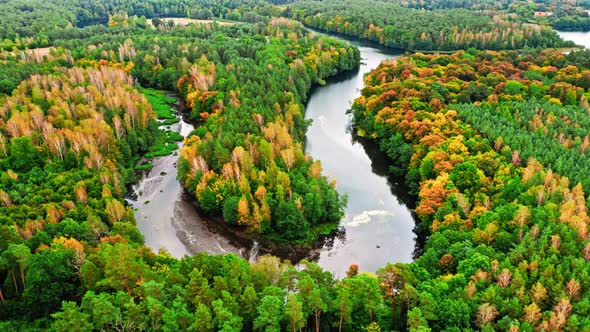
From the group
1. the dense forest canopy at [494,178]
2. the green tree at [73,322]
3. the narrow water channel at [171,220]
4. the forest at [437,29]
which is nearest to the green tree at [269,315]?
the dense forest canopy at [494,178]

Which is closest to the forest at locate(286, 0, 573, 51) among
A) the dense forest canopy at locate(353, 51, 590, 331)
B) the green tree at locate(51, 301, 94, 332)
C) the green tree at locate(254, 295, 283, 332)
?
the dense forest canopy at locate(353, 51, 590, 331)

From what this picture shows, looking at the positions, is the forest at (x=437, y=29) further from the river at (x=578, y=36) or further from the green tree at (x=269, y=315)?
the green tree at (x=269, y=315)

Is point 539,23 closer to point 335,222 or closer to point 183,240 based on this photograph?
point 335,222

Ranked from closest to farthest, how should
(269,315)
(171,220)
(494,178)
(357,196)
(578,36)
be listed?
1. (269,315)
2. (494,178)
3. (171,220)
4. (357,196)
5. (578,36)

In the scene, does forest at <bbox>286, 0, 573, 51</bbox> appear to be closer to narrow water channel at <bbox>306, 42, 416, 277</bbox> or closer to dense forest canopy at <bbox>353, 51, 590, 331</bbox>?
dense forest canopy at <bbox>353, 51, 590, 331</bbox>

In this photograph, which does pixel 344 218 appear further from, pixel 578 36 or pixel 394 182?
pixel 578 36

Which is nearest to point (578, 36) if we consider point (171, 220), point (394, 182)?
point (394, 182)
